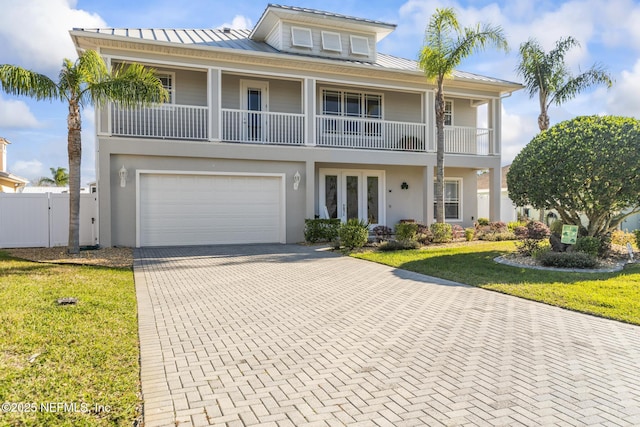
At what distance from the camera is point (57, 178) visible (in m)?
43.1

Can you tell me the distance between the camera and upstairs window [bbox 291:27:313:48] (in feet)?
58.1

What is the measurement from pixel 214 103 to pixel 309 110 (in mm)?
3537

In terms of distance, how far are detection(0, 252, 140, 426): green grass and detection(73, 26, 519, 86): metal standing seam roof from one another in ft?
32.1

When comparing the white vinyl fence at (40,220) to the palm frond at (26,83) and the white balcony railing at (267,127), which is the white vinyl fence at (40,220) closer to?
the palm frond at (26,83)

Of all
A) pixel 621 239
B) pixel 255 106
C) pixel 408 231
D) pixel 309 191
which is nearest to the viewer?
pixel 621 239

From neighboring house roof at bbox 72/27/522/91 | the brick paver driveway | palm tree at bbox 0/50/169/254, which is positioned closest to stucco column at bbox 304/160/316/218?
neighboring house roof at bbox 72/27/522/91

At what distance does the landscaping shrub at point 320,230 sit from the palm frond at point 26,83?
8.77 m

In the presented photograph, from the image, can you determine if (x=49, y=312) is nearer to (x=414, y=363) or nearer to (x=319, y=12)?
(x=414, y=363)

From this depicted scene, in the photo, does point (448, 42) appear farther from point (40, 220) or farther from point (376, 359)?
point (40, 220)

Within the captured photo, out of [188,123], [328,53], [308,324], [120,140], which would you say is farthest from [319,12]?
[308,324]

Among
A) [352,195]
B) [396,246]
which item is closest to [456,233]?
[396,246]

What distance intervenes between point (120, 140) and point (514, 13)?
12359mm

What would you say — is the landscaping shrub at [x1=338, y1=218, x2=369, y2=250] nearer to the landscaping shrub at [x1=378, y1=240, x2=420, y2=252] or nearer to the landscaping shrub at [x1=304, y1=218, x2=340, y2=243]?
the landscaping shrub at [x1=378, y1=240, x2=420, y2=252]

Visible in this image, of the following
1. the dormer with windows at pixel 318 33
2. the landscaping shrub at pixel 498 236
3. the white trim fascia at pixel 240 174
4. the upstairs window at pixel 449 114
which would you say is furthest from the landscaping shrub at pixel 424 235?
the dormer with windows at pixel 318 33
